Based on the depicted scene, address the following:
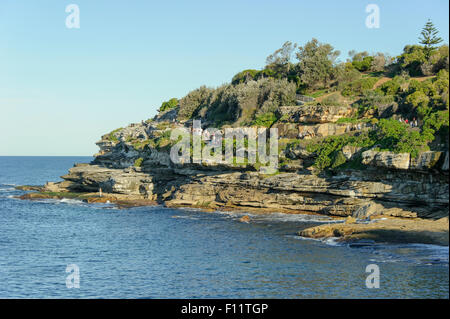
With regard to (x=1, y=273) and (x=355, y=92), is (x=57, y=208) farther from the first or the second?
(x=355, y=92)

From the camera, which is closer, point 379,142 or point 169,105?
point 379,142

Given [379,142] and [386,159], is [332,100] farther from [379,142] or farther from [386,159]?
[386,159]

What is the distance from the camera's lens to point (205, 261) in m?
29.5

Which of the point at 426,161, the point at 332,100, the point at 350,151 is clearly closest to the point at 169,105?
the point at 332,100

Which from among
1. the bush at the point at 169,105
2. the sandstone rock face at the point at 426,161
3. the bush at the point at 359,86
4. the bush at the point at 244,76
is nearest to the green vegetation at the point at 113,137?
the bush at the point at 169,105

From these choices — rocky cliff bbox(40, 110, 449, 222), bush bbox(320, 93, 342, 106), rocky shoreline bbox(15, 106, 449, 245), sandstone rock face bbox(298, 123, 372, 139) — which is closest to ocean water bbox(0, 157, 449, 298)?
rocky shoreline bbox(15, 106, 449, 245)

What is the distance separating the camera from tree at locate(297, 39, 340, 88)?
6775 centimetres

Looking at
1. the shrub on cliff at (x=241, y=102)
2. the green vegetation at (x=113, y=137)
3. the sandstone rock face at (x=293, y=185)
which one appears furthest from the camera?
the green vegetation at (x=113, y=137)

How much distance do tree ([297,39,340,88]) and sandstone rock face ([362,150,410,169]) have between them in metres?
30.5

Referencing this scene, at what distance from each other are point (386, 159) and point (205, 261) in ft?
61.5

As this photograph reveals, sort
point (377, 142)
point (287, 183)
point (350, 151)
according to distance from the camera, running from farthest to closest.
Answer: point (287, 183) < point (350, 151) < point (377, 142)

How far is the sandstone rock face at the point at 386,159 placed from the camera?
3691cm

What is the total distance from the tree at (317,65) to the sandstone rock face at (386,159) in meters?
30.5

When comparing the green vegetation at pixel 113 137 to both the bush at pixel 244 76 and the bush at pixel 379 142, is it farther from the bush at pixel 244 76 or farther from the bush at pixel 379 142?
the bush at pixel 379 142
